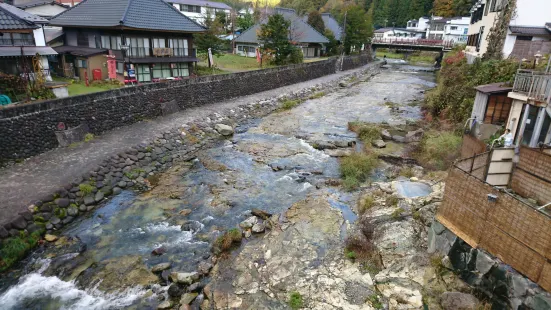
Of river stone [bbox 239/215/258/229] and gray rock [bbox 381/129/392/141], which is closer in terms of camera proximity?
river stone [bbox 239/215/258/229]

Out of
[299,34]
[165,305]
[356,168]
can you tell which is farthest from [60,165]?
[299,34]

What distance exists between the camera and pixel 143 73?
84.9 ft

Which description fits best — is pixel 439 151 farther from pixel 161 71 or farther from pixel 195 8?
pixel 195 8

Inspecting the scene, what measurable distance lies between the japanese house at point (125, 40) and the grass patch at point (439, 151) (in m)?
20.2

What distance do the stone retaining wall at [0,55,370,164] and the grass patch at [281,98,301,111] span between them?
3.09 meters

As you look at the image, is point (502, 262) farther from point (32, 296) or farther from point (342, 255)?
point (32, 296)

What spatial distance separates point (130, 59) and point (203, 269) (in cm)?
1975

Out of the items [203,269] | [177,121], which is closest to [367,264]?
[203,269]

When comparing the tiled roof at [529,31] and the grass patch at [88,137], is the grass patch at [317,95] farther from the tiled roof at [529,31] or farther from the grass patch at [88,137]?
the grass patch at [88,137]

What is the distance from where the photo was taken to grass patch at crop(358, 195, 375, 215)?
12070mm

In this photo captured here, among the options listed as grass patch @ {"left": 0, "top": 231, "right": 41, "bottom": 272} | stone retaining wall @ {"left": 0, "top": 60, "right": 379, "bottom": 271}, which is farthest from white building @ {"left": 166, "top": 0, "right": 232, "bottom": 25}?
grass patch @ {"left": 0, "top": 231, "right": 41, "bottom": 272}

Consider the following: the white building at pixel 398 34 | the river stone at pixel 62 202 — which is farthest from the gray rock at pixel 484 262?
the white building at pixel 398 34

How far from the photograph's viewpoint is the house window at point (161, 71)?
26.7 meters

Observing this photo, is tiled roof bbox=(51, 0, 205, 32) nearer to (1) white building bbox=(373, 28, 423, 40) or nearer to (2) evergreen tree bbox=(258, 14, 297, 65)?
(2) evergreen tree bbox=(258, 14, 297, 65)
